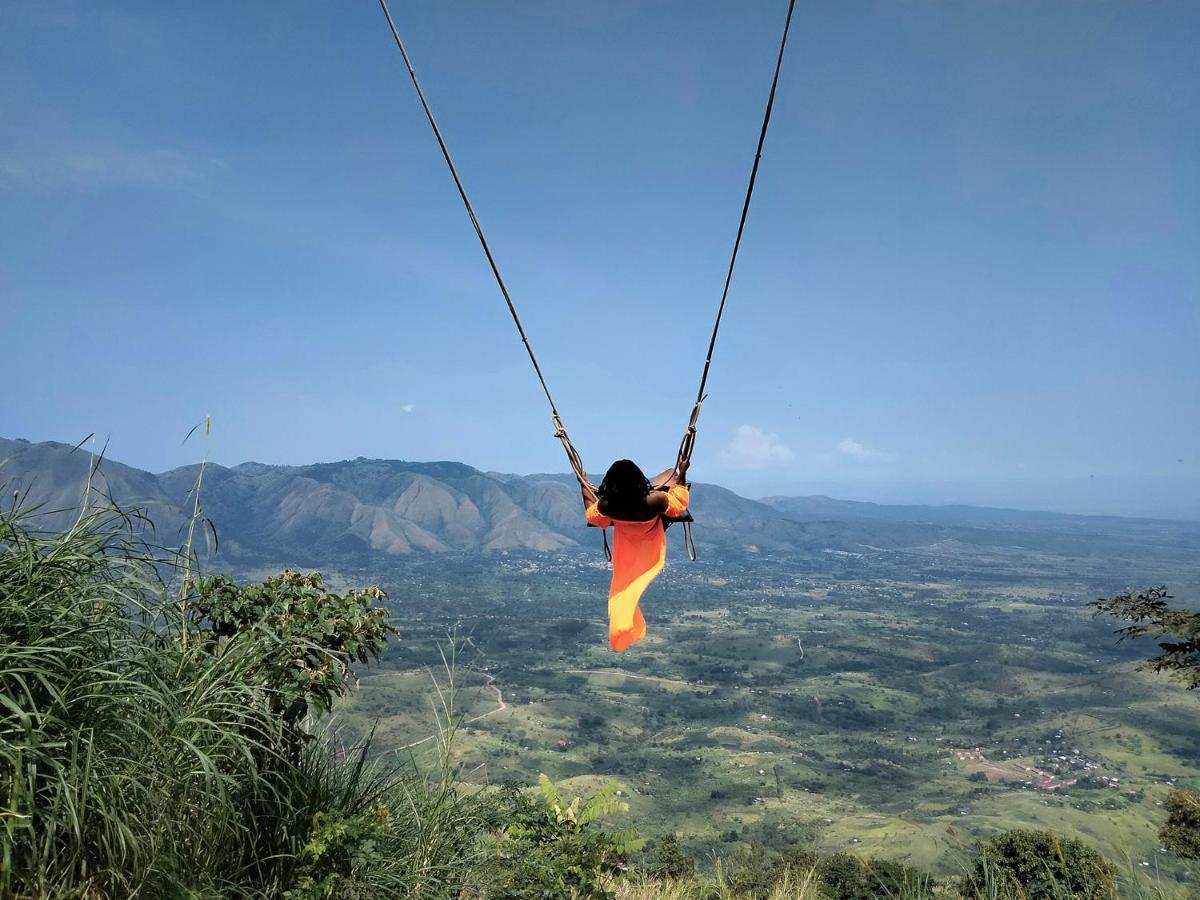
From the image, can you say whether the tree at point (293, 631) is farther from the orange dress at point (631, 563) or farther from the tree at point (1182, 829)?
the tree at point (1182, 829)

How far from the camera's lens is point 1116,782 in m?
77.7

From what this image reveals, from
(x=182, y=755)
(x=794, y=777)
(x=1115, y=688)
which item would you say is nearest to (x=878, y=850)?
(x=794, y=777)

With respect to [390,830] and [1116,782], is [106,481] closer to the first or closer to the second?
[390,830]

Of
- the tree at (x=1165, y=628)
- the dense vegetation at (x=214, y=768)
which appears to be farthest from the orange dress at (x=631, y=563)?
the tree at (x=1165, y=628)

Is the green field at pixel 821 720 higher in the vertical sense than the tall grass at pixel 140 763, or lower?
lower

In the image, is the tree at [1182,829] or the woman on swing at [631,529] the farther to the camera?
the tree at [1182,829]

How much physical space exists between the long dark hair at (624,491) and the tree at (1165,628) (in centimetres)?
1296

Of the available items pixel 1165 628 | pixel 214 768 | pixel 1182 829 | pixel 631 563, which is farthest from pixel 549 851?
pixel 1182 829

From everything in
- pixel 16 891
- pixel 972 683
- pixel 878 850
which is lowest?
pixel 972 683

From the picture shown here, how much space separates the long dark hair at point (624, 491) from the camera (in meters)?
3.30

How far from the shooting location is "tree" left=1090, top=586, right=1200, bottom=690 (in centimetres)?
1219

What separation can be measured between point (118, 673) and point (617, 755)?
9351 cm

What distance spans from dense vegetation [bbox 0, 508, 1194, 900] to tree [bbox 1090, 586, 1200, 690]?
11632 mm

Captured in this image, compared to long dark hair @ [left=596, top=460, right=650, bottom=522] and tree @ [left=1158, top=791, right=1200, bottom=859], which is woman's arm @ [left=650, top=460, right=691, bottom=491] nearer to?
long dark hair @ [left=596, top=460, right=650, bottom=522]
